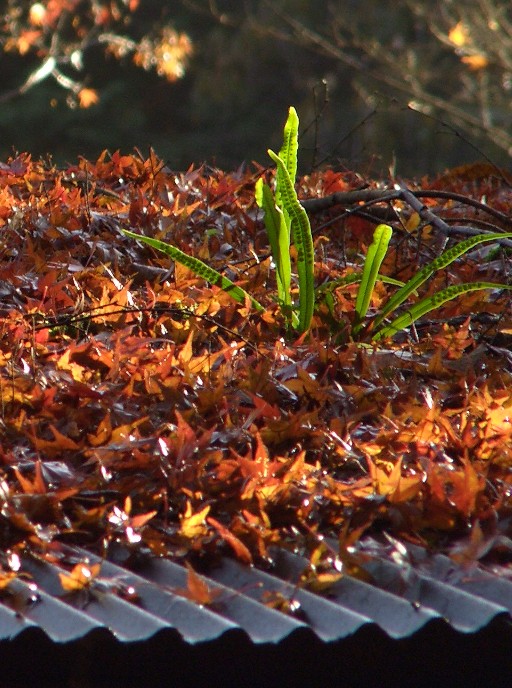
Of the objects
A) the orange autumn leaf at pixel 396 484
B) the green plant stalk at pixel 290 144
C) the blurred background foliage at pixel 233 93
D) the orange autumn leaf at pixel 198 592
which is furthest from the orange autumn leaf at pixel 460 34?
the orange autumn leaf at pixel 198 592

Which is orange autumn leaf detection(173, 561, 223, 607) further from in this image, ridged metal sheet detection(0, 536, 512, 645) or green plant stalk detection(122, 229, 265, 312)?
green plant stalk detection(122, 229, 265, 312)

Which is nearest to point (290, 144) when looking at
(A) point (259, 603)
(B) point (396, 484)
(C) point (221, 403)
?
(C) point (221, 403)

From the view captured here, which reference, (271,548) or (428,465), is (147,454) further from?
(428,465)

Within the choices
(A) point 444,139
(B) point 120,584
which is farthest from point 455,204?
(A) point 444,139

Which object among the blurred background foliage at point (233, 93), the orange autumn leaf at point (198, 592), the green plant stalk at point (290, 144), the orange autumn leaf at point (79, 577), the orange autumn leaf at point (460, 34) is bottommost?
the blurred background foliage at point (233, 93)

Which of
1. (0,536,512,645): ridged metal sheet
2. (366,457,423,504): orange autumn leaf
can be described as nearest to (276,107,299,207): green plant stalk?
(366,457,423,504): orange autumn leaf

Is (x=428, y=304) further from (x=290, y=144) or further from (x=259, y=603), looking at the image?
(x=259, y=603)

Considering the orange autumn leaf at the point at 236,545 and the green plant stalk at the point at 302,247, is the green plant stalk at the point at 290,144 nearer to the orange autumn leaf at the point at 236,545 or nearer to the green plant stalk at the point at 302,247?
the green plant stalk at the point at 302,247
